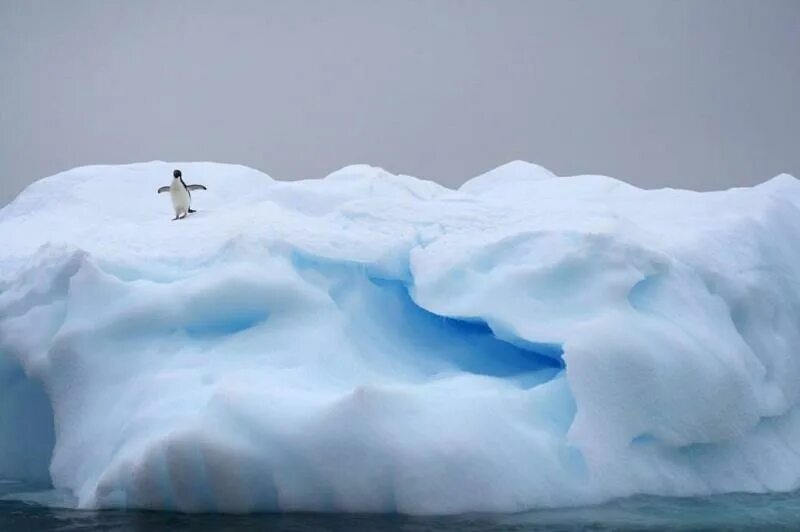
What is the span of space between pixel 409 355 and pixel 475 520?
4.57ft

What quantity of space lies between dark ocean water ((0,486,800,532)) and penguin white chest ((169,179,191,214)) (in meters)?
2.64

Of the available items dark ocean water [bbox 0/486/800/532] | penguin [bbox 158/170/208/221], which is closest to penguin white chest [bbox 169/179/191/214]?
penguin [bbox 158/170/208/221]

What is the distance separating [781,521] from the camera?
430 centimetres

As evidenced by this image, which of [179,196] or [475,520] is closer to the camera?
[475,520]

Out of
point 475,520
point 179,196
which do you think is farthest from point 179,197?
point 475,520

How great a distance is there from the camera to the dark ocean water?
409cm

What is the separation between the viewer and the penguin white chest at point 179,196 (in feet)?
22.1

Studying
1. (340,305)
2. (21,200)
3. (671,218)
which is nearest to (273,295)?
(340,305)

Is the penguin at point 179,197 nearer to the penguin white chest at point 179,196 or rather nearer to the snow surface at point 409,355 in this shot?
the penguin white chest at point 179,196

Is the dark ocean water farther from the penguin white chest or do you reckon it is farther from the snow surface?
the penguin white chest

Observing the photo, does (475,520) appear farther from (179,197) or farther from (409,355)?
(179,197)

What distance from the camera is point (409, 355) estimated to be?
5410 mm

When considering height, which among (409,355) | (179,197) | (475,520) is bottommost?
(475,520)

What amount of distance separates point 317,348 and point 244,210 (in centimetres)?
169
